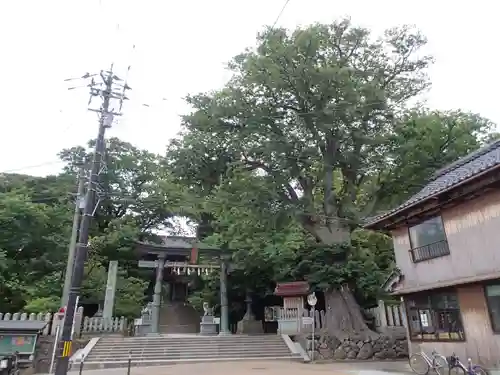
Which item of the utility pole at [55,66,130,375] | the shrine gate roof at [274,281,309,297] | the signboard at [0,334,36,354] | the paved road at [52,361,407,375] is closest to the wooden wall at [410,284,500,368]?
the paved road at [52,361,407,375]

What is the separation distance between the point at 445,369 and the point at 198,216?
62.8 feet

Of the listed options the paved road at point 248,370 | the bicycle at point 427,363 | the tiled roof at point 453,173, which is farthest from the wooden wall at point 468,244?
the paved road at point 248,370

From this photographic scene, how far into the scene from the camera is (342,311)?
17.7m

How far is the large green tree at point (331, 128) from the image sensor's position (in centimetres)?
1753

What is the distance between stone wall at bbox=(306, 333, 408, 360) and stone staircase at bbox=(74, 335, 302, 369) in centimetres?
116

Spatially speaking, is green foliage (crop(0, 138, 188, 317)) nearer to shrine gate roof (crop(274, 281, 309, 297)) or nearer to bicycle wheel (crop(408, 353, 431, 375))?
shrine gate roof (crop(274, 281, 309, 297))

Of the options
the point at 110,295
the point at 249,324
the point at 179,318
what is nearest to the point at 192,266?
the point at 249,324

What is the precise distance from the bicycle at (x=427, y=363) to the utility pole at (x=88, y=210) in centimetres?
973

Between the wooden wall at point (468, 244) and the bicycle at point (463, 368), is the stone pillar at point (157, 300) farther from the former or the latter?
the bicycle at point (463, 368)

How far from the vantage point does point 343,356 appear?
16469 mm

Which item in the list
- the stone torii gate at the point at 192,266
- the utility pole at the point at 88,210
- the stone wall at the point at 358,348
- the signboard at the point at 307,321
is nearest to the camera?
the utility pole at the point at 88,210

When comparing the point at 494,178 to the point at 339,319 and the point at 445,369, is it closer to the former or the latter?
the point at 445,369

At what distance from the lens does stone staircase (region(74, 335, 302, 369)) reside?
14820 millimetres

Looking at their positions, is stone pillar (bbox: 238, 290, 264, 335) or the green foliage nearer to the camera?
the green foliage
